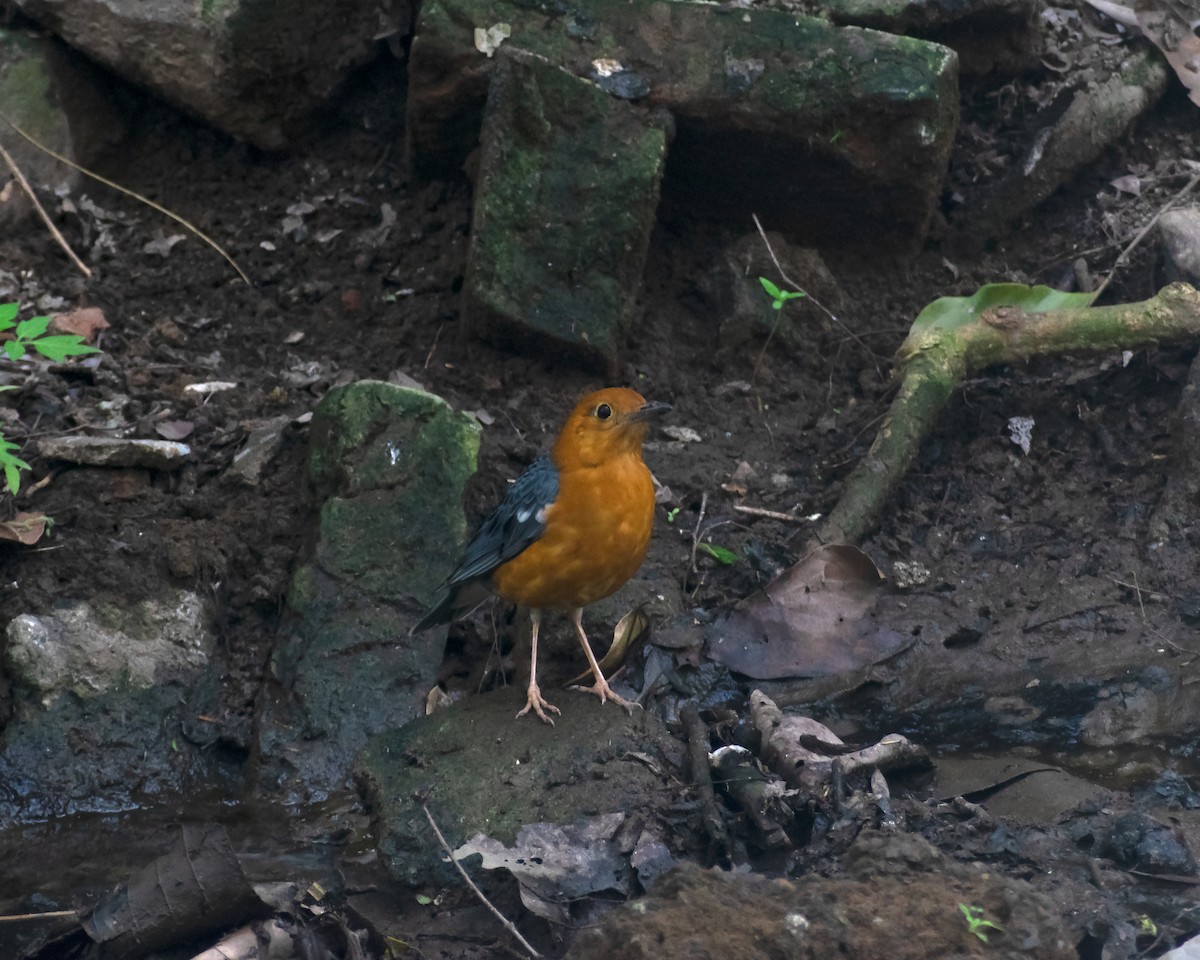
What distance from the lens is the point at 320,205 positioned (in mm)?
7824

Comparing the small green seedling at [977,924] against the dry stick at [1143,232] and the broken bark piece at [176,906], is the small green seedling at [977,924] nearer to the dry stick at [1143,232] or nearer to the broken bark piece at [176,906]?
the broken bark piece at [176,906]

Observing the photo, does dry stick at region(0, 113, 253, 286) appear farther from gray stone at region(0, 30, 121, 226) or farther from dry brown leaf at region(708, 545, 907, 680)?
dry brown leaf at region(708, 545, 907, 680)

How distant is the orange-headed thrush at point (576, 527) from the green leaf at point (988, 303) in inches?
81.4

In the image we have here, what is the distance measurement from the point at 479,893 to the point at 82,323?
457 centimetres

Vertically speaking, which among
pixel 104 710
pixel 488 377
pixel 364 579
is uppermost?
pixel 488 377

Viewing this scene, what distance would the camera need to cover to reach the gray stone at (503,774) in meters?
4.36

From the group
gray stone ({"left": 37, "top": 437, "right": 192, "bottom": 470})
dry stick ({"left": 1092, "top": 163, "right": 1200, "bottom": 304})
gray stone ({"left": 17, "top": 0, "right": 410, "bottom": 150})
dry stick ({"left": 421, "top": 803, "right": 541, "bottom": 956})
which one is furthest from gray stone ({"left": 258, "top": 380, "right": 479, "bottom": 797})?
dry stick ({"left": 1092, "top": 163, "right": 1200, "bottom": 304})

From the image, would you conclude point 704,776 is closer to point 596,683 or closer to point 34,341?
point 596,683

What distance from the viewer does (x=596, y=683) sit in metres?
5.24

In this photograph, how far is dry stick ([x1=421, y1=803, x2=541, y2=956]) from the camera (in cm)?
389

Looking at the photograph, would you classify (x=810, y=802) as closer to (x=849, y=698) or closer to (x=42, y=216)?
(x=849, y=698)

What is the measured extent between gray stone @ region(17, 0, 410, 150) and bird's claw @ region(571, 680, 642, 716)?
434cm

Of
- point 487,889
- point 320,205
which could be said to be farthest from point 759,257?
point 487,889

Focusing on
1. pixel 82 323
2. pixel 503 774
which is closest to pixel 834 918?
pixel 503 774
